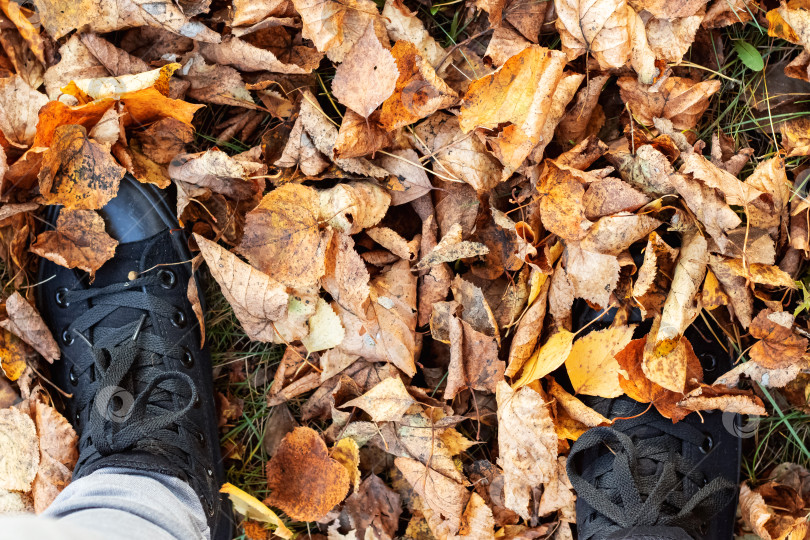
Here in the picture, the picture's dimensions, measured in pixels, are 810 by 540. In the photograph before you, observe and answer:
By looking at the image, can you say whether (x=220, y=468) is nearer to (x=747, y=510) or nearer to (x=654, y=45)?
(x=747, y=510)

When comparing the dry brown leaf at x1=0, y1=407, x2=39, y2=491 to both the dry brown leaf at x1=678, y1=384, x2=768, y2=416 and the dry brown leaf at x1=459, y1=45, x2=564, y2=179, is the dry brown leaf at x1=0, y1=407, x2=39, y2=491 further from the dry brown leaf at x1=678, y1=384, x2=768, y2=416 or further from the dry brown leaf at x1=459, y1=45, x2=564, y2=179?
the dry brown leaf at x1=678, y1=384, x2=768, y2=416

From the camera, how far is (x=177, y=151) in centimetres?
144

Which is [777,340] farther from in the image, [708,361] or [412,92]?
[412,92]

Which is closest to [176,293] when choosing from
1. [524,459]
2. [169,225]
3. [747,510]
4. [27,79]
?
[169,225]

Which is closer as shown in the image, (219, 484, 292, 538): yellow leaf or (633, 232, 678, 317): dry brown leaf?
(633, 232, 678, 317): dry brown leaf

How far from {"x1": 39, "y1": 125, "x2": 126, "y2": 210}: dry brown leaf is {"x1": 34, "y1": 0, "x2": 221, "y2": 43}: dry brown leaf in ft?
0.86

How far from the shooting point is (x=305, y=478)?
1.50 metres

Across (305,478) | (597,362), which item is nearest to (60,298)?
(305,478)

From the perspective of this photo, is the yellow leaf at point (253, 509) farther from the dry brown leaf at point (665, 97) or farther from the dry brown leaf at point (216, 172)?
the dry brown leaf at point (665, 97)

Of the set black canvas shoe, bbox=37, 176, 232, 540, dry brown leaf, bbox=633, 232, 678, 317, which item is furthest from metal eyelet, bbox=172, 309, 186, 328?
dry brown leaf, bbox=633, 232, 678, 317

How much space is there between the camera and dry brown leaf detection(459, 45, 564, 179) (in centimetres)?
127

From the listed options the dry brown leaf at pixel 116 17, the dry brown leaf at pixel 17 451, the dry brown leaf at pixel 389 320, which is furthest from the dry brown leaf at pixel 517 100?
the dry brown leaf at pixel 17 451

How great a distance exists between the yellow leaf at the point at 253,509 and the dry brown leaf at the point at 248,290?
0.42 m

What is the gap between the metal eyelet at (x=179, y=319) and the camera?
5.10 feet
